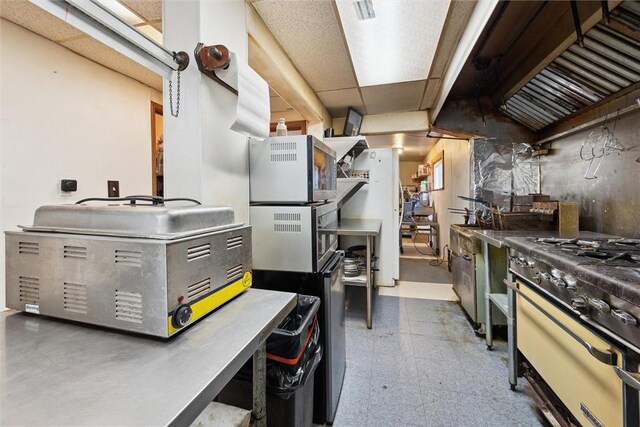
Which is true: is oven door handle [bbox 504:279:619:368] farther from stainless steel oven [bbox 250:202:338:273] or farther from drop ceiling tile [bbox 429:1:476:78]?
drop ceiling tile [bbox 429:1:476:78]

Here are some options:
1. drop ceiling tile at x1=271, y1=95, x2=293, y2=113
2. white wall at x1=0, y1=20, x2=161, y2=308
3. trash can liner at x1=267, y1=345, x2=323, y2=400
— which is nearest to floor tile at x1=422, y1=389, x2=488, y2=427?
trash can liner at x1=267, y1=345, x2=323, y2=400

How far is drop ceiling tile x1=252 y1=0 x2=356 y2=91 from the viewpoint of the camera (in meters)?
1.80

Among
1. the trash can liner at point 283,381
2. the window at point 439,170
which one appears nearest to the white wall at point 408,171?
the window at point 439,170

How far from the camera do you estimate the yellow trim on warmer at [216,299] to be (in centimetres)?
73

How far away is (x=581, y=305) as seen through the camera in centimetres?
97

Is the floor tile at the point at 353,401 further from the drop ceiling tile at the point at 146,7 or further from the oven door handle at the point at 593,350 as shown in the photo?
the drop ceiling tile at the point at 146,7

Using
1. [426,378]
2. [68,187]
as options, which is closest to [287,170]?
[426,378]

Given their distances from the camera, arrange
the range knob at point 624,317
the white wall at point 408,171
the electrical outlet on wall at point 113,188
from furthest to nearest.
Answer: the white wall at point 408,171, the electrical outlet on wall at point 113,188, the range knob at point 624,317

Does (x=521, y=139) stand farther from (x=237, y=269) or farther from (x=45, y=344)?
(x=45, y=344)

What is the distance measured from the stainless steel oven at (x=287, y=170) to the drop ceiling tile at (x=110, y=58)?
1427 millimetres

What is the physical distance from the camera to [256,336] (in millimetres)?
715

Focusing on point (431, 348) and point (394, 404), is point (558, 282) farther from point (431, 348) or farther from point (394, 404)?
point (431, 348)

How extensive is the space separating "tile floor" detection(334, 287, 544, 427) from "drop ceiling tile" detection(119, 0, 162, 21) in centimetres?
257

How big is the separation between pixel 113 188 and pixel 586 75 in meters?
3.62
